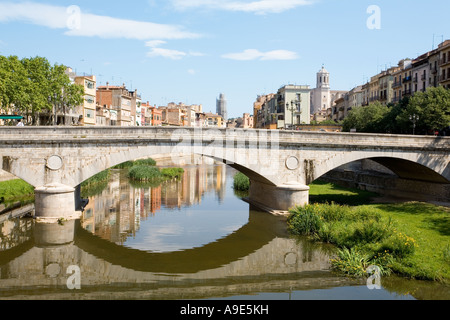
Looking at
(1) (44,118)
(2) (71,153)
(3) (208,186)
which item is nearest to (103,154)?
(2) (71,153)

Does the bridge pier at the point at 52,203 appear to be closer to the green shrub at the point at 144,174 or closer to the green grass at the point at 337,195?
the green grass at the point at 337,195

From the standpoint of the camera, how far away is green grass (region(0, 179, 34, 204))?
31786 mm

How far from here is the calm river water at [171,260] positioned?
15594 mm

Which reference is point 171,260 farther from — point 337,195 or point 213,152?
point 337,195

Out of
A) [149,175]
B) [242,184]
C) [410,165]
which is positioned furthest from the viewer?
[149,175]

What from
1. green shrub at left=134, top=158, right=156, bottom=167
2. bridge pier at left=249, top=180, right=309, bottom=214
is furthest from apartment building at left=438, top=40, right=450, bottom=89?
green shrub at left=134, top=158, right=156, bottom=167

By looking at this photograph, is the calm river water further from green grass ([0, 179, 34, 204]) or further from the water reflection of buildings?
green grass ([0, 179, 34, 204])

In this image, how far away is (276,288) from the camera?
53.1 ft

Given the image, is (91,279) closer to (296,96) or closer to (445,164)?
(445,164)

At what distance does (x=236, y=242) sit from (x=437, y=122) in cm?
3019

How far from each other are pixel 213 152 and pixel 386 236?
43.2 ft

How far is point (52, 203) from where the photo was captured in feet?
85.3

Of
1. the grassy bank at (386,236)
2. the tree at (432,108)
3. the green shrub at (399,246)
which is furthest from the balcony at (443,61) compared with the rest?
the green shrub at (399,246)

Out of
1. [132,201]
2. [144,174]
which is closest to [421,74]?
[144,174]
